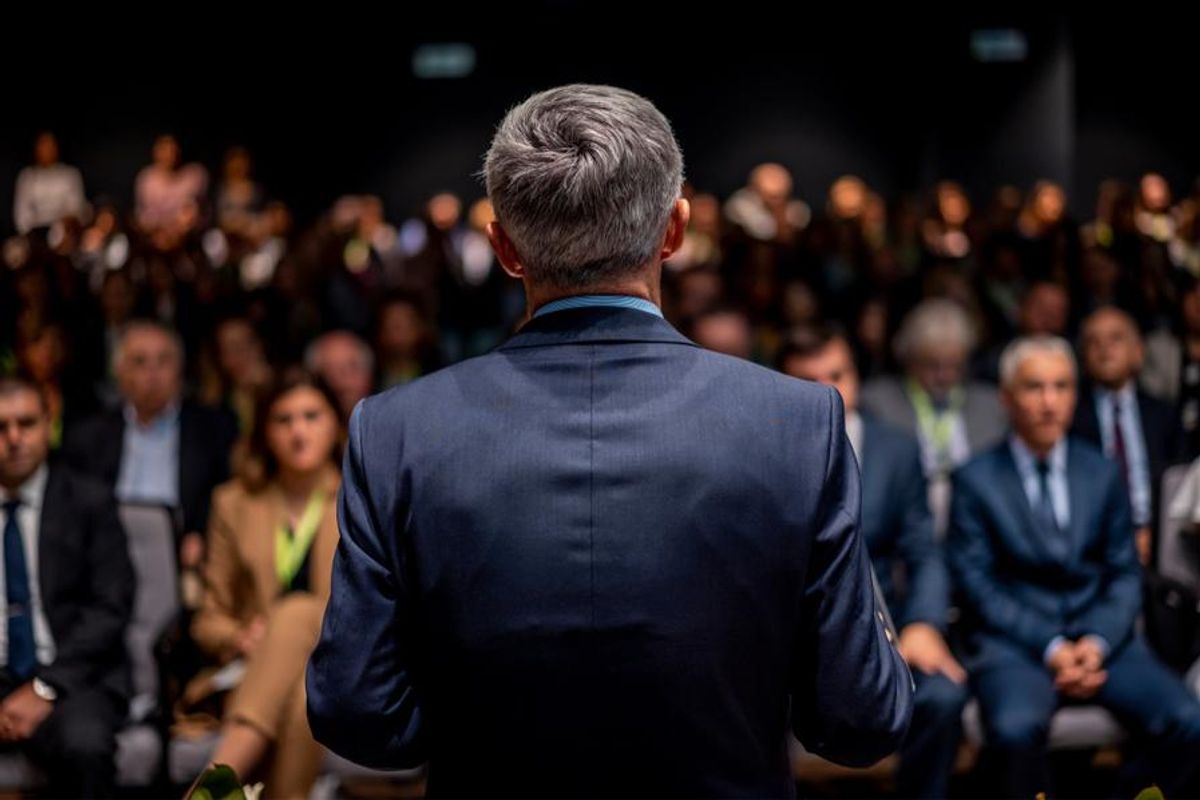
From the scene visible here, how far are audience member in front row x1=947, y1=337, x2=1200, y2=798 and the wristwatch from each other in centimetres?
221

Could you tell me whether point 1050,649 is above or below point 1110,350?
below

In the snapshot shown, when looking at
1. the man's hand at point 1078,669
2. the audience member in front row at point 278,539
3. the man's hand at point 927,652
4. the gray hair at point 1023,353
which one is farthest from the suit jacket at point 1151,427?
the audience member in front row at point 278,539

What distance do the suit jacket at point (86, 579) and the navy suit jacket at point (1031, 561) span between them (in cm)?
213

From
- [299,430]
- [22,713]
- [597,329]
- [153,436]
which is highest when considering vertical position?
[597,329]

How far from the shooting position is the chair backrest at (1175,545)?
4.12 m

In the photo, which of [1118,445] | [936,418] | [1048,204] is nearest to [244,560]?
[936,418]

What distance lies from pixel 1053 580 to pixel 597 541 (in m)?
2.82

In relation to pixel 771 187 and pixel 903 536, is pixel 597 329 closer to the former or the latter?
pixel 903 536

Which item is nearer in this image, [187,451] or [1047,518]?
[1047,518]

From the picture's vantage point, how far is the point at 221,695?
3725mm

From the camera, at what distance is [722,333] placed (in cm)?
518

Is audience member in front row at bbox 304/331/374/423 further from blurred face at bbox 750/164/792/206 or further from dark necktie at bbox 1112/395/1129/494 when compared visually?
blurred face at bbox 750/164/792/206

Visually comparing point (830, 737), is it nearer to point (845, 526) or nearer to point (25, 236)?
point (845, 526)

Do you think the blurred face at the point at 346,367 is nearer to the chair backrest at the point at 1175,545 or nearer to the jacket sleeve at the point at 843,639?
the chair backrest at the point at 1175,545
